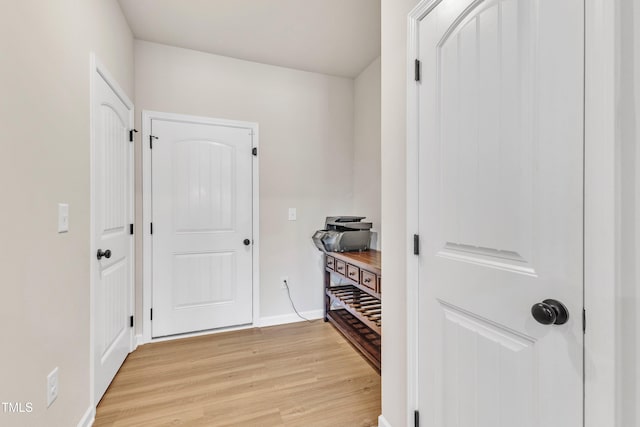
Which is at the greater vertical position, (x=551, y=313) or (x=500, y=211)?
(x=500, y=211)

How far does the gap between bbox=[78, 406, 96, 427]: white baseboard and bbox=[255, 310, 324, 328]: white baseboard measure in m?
1.43

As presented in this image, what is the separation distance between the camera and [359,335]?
101 inches

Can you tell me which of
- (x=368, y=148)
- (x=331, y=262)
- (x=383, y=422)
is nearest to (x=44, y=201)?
(x=383, y=422)

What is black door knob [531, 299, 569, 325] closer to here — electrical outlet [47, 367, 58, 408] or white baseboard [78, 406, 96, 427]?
electrical outlet [47, 367, 58, 408]

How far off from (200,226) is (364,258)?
1.56 metres

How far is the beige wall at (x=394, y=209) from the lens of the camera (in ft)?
4.47

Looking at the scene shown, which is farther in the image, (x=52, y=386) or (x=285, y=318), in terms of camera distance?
(x=285, y=318)

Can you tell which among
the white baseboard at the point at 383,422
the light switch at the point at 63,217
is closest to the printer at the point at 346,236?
the white baseboard at the point at 383,422

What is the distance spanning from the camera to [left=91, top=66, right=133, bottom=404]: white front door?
1.76 meters

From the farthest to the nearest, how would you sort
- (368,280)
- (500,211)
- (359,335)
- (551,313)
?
(359,335) < (368,280) < (500,211) < (551,313)

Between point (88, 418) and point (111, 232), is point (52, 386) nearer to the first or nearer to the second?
point (88, 418)

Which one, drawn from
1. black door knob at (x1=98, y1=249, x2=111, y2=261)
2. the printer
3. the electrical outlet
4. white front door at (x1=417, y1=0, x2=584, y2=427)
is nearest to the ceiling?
white front door at (x1=417, y1=0, x2=584, y2=427)

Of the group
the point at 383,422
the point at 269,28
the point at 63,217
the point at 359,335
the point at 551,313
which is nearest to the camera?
the point at 551,313

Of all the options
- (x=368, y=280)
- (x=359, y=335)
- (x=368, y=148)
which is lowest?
(x=359, y=335)
